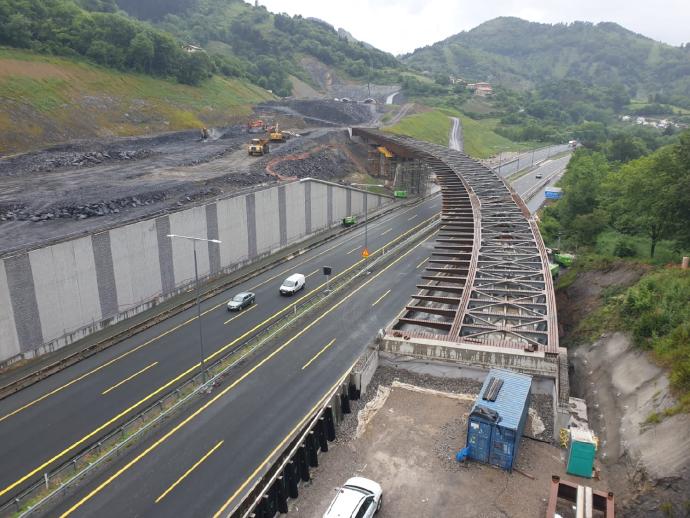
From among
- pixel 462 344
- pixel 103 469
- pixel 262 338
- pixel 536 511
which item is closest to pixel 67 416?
pixel 103 469

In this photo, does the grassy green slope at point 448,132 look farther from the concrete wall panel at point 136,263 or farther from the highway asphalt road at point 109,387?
the highway asphalt road at point 109,387

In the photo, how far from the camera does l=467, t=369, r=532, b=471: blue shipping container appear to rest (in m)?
20.8

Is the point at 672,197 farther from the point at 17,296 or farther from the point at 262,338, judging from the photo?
the point at 17,296

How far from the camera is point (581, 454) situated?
20.8 metres

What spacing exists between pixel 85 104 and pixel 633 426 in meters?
88.3

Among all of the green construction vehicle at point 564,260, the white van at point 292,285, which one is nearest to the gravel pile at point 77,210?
the white van at point 292,285

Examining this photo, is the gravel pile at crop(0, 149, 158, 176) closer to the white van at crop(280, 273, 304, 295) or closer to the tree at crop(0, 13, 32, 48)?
the white van at crop(280, 273, 304, 295)

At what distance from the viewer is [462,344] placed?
90.8ft

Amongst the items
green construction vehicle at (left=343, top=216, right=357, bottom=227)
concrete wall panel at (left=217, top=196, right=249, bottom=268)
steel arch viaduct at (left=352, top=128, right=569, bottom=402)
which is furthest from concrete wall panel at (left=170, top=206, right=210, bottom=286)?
green construction vehicle at (left=343, top=216, right=357, bottom=227)

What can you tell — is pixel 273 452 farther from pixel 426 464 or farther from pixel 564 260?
pixel 564 260

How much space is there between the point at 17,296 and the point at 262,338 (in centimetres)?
1634

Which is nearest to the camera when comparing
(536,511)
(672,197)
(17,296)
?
(536,511)

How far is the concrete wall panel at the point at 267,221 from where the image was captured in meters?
59.0

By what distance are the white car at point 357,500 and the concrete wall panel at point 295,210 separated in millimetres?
47140
